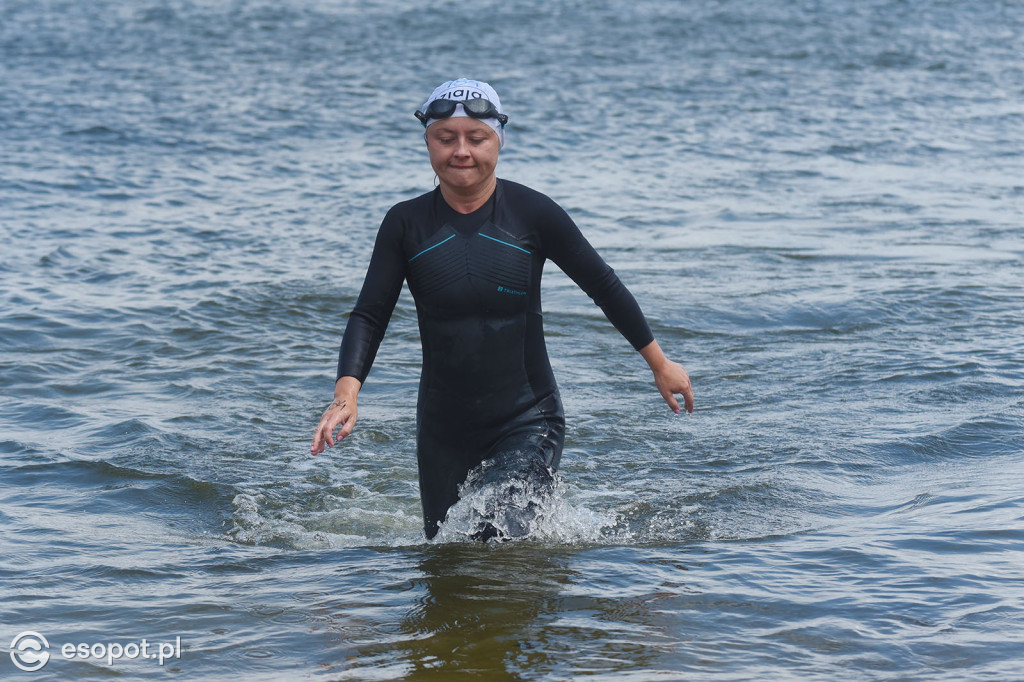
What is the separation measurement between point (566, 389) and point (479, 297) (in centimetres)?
409

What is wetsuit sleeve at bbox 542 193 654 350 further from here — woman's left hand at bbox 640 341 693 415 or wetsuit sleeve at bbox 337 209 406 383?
wetsuit sleeve at bbox 337 209 406 383

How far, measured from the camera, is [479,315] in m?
5.54

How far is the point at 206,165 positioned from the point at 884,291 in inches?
399

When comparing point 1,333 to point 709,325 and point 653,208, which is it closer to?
point 709,325

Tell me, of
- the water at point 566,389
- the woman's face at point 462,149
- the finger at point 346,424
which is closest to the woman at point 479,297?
the woman's face at point 462,149

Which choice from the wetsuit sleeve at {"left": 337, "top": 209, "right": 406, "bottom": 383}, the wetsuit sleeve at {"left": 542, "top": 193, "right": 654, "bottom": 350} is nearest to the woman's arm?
the wetsuit sleeve at {"left": 337, "top": 209, "right": 406, "bottom": 383}

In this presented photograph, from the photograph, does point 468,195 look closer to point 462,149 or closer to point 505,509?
point 462,149

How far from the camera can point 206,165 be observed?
58.2ft

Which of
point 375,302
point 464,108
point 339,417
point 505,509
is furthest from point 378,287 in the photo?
point 505,509

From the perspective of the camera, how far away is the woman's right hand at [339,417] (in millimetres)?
4910

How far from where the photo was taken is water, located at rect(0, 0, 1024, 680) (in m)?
5.02

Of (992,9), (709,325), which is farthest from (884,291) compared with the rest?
(992,9)

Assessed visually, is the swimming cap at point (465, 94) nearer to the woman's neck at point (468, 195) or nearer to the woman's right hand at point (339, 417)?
the woman's neck at point (468, 195)

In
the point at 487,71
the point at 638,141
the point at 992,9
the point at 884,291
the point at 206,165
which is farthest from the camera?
the point at 992,9
